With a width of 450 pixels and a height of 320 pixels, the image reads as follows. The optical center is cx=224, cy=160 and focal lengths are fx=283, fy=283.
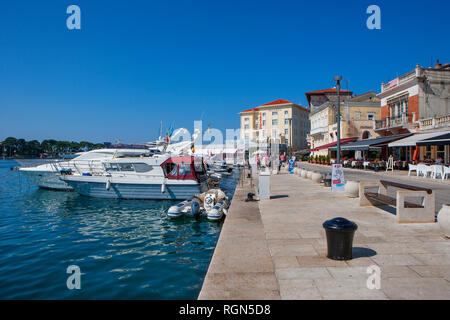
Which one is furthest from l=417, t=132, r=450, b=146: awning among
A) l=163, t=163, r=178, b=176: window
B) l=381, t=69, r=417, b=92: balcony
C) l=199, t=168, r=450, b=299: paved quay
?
l=163, t=163, r=178, b=176: window

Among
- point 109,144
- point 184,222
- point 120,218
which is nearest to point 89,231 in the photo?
point 120,218

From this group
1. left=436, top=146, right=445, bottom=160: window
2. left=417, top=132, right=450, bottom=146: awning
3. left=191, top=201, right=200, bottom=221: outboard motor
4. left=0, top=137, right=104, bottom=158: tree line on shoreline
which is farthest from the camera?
left=0, top=137, right=104, bottom=158: tree line on shoreline

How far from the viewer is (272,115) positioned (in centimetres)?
9038

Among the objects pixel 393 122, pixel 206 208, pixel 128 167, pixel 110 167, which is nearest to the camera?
pixel 206 208

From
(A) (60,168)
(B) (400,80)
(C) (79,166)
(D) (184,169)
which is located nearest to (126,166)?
(D) (184,169)

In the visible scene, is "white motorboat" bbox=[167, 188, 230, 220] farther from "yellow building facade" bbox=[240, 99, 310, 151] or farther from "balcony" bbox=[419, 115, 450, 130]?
"yellow building facade" bbox=[240, 99, 310, 151]

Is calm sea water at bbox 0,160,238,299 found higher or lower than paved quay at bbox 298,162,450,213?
lower

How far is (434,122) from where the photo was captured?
23766 mm

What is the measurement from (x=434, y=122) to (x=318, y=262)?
25.0m

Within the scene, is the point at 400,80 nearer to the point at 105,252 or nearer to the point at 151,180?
the point at 151,180

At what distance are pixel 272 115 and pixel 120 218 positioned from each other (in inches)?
3172

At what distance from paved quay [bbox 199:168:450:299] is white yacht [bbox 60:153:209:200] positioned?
10098 millimetres

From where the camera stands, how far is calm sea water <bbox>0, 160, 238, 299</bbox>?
670 centimetres
